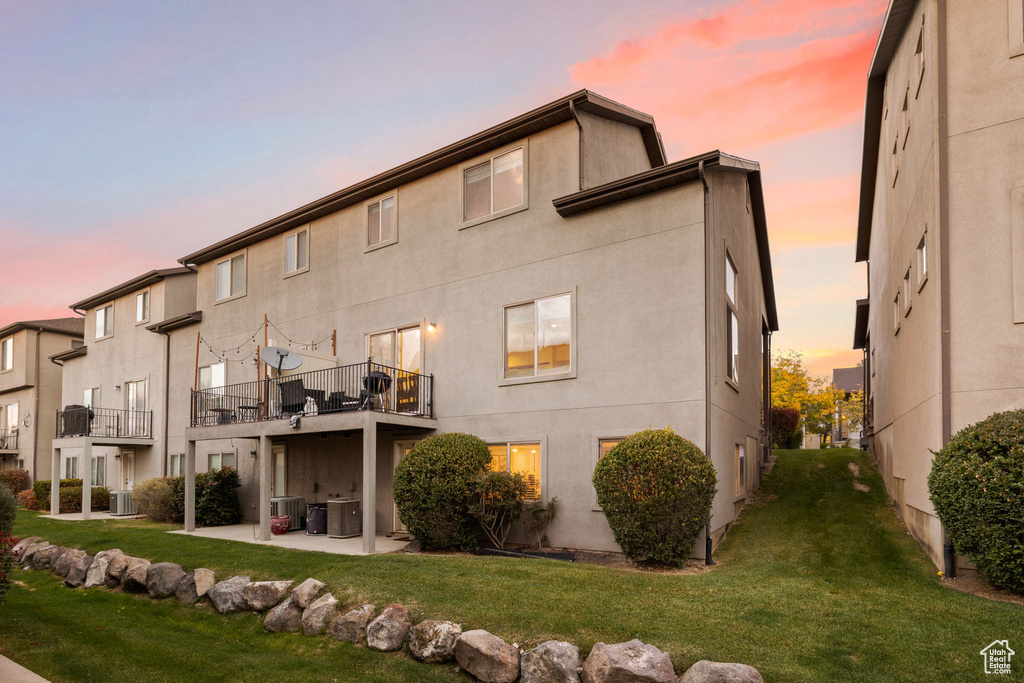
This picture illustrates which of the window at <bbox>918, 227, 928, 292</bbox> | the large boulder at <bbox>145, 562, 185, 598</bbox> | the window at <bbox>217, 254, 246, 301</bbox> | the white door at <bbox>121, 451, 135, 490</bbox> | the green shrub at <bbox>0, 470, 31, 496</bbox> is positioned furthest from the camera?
the green shrub at <bbox>0, 470, 31, 496</bbox>

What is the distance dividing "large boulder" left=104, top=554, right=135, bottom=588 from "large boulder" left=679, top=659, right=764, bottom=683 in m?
10.5

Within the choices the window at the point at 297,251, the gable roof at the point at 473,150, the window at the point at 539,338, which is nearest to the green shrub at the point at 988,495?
the window at the point at 539,338

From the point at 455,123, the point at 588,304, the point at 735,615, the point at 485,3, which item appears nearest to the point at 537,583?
the point at 735,615

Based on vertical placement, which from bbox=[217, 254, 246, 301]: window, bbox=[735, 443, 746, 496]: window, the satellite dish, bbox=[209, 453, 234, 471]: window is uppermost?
bbox=[217, 254, 246, 301]: window

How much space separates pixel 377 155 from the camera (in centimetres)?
2492

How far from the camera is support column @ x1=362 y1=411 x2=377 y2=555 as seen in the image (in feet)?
39.7

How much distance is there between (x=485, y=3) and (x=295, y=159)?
32.3ft

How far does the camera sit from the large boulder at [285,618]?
29.2 ft

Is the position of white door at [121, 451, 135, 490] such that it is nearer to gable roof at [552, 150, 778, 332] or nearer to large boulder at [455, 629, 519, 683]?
gable roof at [552, 150, 778, 332]

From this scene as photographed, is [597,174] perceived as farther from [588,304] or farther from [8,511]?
[8,511]

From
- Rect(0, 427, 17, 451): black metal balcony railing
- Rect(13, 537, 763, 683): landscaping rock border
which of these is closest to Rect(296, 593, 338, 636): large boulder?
Rect(13, 537, 763, 683): landscaping rock border

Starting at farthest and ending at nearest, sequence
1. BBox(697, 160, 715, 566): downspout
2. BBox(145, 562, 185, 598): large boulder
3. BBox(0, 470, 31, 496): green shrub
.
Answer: BBox(0, 470, 31, 496): green shrub → BBox(145, 562, 185, 598): large boulder → BBox(697, 160, 715, 566): downspout

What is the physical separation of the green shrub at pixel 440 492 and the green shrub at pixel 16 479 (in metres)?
24.5

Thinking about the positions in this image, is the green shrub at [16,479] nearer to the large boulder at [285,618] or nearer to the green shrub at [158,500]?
the green shrub at [158,500]
